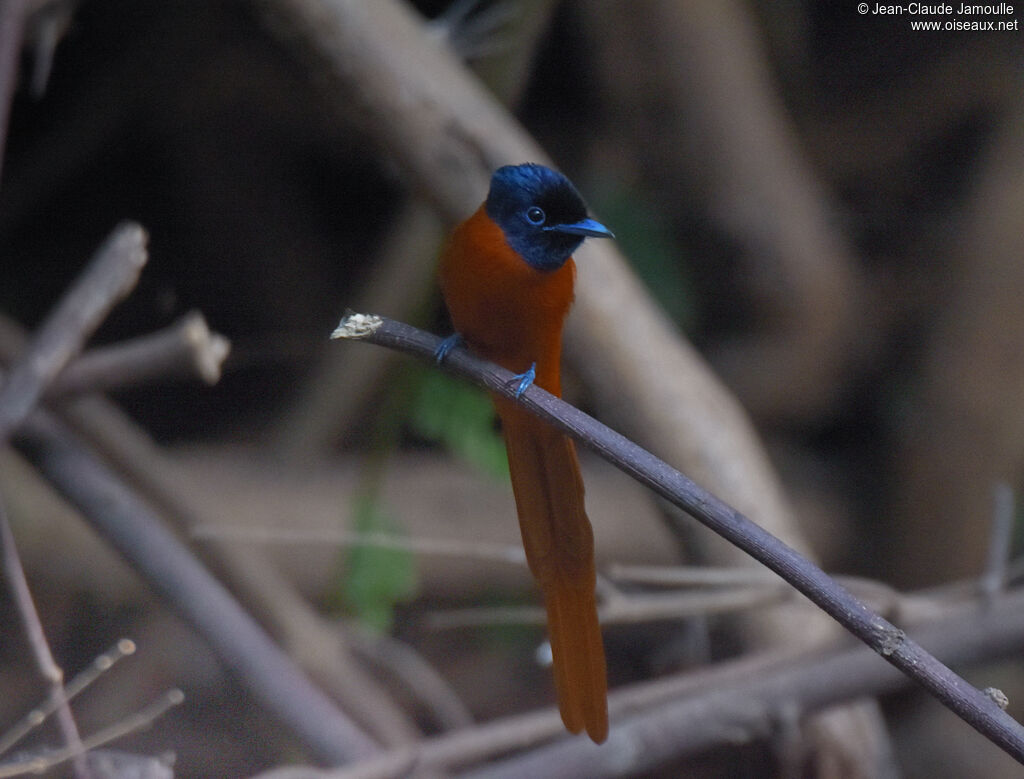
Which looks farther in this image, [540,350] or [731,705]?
[731,705]

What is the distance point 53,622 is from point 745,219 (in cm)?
192

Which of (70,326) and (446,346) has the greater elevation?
(70,326)

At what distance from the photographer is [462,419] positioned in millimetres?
1759

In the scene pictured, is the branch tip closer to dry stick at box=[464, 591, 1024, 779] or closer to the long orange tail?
the long orange tail

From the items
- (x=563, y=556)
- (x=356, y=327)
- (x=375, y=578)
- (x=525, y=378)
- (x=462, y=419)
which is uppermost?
(x=356, y=327)

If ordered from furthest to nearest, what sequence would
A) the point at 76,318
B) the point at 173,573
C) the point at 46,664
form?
the point at 173,573, the point at 76,318, the point at 46,664

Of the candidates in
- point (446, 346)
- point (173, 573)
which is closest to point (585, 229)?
point (446, 346)

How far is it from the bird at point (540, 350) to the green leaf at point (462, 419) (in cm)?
47

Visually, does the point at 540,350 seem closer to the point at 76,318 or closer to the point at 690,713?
Answer: the point at 76,318

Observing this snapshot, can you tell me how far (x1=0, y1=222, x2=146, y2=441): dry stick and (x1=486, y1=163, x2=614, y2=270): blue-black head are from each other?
592 mm

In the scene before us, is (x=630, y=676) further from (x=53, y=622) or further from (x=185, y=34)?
(x=185, y=34)

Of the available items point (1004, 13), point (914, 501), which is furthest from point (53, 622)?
point (1004, 13)

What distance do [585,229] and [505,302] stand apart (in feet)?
0.39

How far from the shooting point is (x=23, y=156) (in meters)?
2.90
